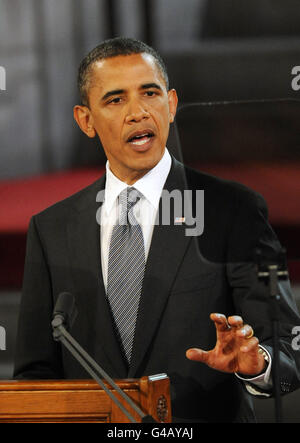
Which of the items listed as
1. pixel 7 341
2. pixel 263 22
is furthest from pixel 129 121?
pixel 7 341

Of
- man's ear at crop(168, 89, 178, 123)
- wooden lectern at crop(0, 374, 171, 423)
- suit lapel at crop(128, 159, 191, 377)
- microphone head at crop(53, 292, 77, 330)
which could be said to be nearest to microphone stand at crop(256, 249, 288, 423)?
wooden lectern at crop(0, 374, 171, 423)

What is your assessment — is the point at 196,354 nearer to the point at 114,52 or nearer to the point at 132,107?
the point at 132,107

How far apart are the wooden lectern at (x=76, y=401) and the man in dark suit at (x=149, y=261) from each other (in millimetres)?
377

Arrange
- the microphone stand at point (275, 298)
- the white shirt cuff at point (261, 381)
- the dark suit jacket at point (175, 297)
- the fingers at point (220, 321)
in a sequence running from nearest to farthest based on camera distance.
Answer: the microphone stand at point (275, 298) < the fingers at point (220, 321) < the white shirt cuff at point (261, 381) < the dark suit jacket at point (175, 297)

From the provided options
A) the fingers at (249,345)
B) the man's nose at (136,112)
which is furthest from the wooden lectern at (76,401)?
the man's nose at (136,112)

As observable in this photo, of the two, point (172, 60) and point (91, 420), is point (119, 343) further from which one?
point (172, 60)

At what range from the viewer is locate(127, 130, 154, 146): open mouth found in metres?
1.59

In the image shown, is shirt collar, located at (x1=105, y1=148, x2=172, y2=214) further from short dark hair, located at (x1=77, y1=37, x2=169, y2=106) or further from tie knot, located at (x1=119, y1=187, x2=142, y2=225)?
short dark hair, located at (x1=77, y1=37, x2=169, y2=106)

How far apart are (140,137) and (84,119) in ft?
0.51

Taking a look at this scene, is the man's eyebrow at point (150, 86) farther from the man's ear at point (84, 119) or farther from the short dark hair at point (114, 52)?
the man's ear at point (84, 119)

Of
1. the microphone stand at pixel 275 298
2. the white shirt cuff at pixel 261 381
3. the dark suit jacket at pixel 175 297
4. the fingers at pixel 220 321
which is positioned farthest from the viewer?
the dark suit jacket at pixel 175 297

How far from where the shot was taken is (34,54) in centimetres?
166

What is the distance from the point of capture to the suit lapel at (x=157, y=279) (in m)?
1.55

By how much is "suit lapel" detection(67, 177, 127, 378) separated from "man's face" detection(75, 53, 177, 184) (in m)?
0.13
